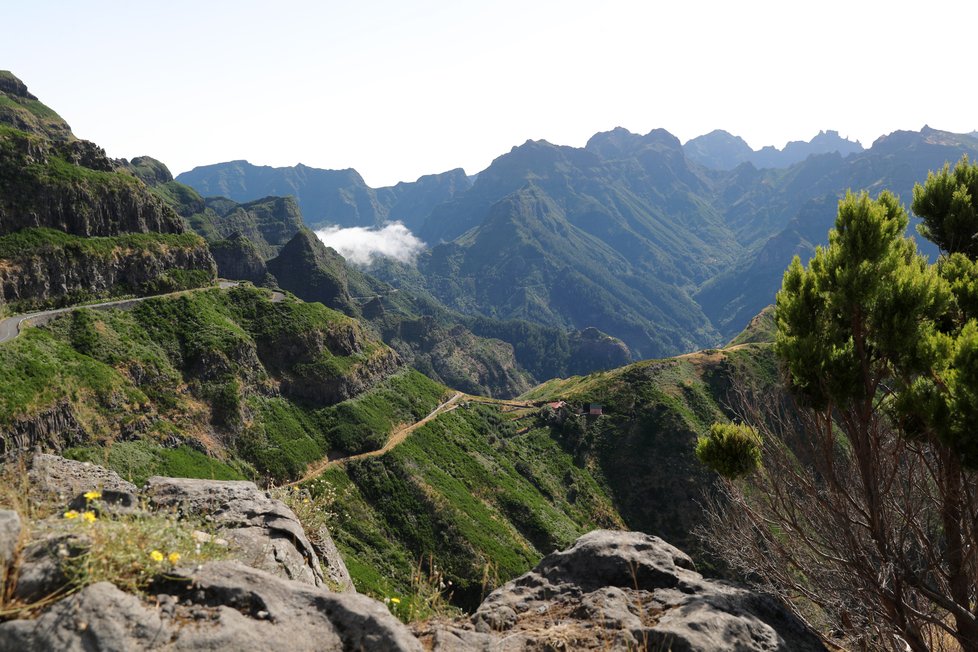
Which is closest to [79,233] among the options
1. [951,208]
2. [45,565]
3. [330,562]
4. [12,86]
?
[330,562]

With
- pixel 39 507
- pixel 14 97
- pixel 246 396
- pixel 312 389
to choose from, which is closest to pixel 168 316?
pixel 246 396

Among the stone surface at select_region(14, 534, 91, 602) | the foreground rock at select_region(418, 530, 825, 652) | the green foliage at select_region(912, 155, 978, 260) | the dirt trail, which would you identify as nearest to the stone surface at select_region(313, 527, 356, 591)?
the foreground rock at select_region(418, 530, 825, 652)

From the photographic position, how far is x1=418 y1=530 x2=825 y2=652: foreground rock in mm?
7426

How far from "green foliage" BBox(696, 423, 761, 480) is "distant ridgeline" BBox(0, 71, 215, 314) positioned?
299ft

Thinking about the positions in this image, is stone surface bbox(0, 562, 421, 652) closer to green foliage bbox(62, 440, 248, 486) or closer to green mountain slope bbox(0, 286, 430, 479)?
Answer: green mountain slope bbox(0, 286, 430, 479)

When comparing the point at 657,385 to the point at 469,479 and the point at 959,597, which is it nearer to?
the point at 469,479

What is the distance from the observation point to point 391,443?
92375 millimetres

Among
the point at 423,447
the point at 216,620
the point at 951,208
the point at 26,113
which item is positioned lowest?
the point at 423,447

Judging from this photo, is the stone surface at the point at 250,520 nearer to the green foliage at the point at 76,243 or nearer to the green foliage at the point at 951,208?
the green foliage at the point at 951,208

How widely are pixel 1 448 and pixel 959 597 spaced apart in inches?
2701

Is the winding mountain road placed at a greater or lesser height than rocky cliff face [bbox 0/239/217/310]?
lesser

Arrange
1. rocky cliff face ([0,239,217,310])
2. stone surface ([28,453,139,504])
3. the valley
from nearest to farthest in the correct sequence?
the valley < stone surface ([28,453,139,504]) < rocky cliff face ([0,239,217,310])

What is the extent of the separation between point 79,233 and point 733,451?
359 ft

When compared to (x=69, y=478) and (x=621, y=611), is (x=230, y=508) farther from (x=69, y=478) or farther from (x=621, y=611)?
(x=621, y=611)
